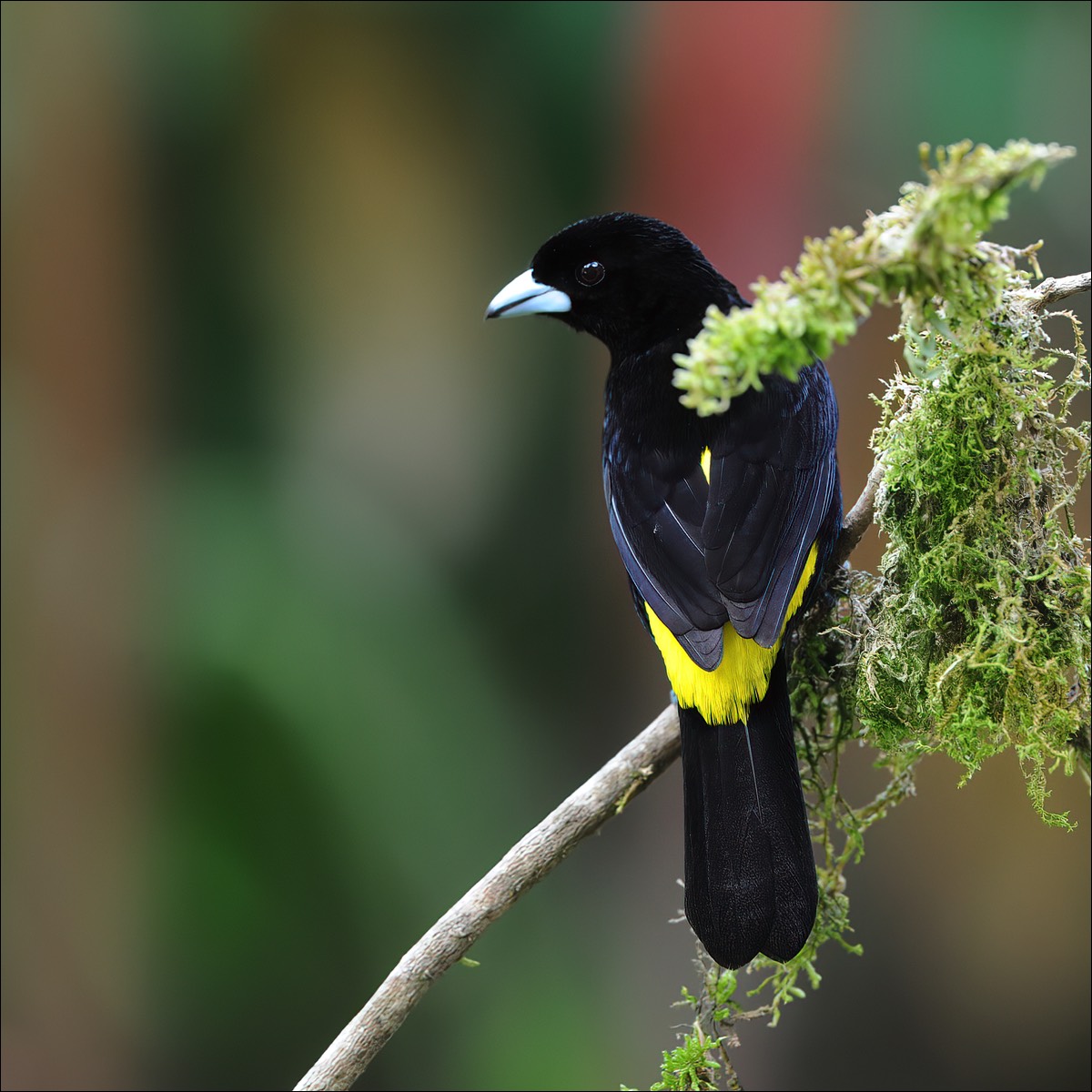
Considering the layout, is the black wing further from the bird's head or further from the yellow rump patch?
the bird's head

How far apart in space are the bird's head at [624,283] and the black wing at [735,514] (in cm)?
39

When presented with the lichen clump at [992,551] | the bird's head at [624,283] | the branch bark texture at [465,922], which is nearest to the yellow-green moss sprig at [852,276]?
the lichen clump at [992,551]

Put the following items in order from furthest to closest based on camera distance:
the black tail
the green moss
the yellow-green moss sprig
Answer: the black tail, the green moss, the yellow-green moss sprig

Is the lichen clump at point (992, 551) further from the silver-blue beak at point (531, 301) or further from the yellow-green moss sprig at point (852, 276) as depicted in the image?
the silver-blue beak at point (531, 301)

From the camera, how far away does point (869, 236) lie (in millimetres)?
1261

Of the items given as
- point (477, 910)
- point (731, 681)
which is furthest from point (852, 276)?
point (477, 910)

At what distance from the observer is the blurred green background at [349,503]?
5.04m

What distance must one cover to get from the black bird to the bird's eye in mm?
316

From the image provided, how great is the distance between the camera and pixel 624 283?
2600mm

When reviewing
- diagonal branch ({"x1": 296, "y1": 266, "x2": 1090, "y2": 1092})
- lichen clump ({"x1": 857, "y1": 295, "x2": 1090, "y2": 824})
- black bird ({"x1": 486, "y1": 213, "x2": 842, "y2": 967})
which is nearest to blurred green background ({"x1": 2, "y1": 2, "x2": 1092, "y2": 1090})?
black bird ({"x1": 486, "y1": 213, "x2": 842, "y2": 967})

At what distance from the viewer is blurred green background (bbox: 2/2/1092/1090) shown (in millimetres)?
5035

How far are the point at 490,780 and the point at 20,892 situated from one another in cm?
211

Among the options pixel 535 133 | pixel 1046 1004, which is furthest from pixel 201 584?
pixel 1046 1004

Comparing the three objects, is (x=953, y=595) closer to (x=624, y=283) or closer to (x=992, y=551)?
(x=992, y=551)
